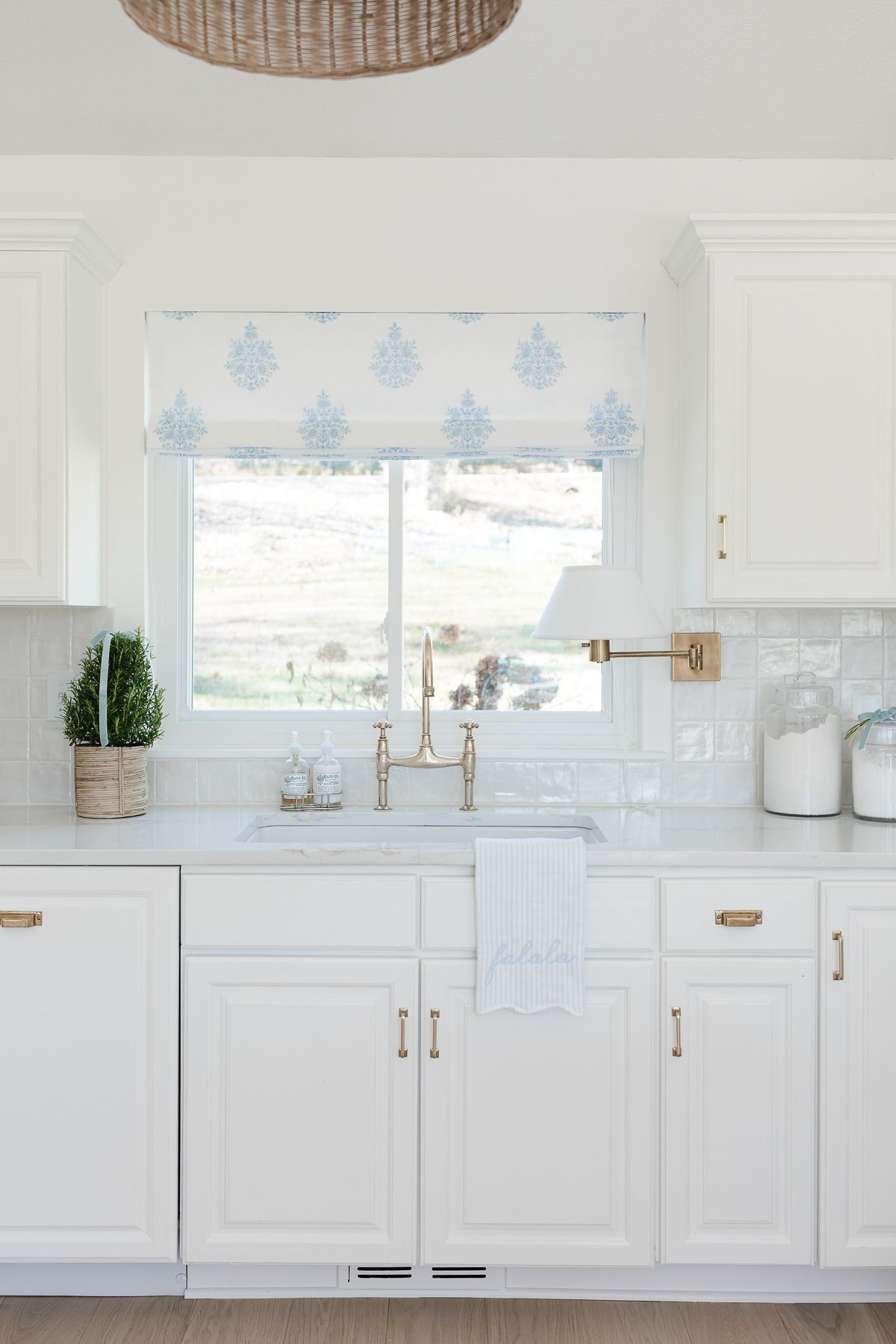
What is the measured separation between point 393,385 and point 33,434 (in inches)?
33.7

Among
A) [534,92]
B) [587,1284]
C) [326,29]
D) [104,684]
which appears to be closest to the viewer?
[326,29]

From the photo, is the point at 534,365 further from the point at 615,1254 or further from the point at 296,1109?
the point at 615,1254

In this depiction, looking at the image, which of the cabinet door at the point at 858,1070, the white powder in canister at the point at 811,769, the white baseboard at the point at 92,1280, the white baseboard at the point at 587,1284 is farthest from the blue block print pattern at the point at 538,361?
the white baseboard at the point at 92,1280

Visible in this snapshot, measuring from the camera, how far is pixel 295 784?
8.56ft

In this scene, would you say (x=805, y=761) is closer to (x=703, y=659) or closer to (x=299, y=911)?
(x=703, y=659)

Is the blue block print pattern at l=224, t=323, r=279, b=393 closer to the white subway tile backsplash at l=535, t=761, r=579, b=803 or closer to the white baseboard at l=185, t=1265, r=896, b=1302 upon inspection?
the white subway tile backsplash at l=535, t=761, r=579, b=803

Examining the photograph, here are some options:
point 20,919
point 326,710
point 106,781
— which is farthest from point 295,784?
point 20,919

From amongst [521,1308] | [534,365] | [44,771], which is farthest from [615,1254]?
[534,365]

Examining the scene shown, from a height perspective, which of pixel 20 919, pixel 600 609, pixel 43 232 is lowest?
pixel 20 919

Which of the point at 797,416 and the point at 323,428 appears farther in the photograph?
the point at 323,428

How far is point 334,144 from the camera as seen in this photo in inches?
102

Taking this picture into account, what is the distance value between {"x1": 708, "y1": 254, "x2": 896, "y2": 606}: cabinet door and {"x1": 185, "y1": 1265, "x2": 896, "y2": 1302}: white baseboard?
4.63 ft

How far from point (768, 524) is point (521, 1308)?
1.74 metres

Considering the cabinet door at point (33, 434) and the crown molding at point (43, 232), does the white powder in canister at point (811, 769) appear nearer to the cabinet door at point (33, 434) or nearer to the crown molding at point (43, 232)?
the cabinet door at point (33, 434)
